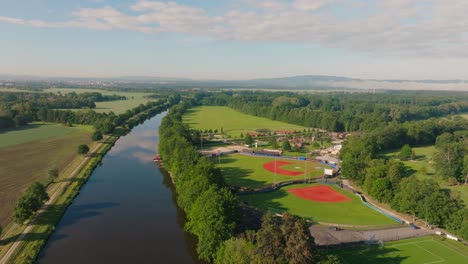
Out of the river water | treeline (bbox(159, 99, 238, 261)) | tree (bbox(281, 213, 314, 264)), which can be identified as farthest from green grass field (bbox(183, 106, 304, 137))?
tree (bbox(281, 213, 314, 264))

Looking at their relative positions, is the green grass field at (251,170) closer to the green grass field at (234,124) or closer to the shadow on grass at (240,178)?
the shadow on grass at (240,178)

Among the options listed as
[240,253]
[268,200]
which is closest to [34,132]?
[268,200]

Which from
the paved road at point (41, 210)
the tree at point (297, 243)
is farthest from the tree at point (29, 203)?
the tree at point (297, 243)

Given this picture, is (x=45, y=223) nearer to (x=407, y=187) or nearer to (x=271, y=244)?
(x=271, y=244)

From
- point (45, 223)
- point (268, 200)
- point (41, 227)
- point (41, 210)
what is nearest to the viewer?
point (41, 227)

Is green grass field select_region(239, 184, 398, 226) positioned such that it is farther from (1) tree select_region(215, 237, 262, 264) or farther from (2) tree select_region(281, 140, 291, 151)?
→ (2) tree select_region(281, 140, 291, 151)

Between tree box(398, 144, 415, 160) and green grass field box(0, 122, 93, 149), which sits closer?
tree box(398, 144, 415, 160)

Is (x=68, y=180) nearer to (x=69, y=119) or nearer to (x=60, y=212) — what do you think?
(x=60, y=212)
